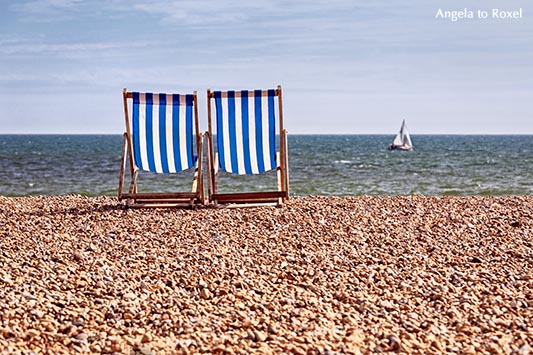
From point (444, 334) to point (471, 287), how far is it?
92cm

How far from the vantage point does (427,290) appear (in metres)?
4.26

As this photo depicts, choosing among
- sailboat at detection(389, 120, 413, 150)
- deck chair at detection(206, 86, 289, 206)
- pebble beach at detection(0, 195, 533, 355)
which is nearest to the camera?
pebble beach at detection(0, 195, 533, 355)

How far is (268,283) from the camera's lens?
14.2 ft

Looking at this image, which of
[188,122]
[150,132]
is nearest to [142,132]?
[150,132]

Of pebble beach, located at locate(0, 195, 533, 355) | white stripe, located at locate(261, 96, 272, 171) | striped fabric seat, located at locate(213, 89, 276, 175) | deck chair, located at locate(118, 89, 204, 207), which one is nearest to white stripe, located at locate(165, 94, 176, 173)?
deck chair, located at locate(118, 89, 204, 207)

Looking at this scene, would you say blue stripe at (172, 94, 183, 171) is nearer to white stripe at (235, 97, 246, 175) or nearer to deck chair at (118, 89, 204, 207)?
deck chair at (118, 89, 204, 207)

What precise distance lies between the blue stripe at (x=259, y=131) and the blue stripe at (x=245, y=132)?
0.31 ft

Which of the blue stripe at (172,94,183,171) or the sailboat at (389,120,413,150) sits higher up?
the blue stripe at (172,94,183,171)

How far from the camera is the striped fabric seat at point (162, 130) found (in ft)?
24.8

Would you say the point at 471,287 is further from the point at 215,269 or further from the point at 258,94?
the point at 258,94

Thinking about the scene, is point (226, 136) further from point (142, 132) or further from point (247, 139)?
point (142, 132)

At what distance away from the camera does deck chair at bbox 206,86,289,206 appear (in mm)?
7527

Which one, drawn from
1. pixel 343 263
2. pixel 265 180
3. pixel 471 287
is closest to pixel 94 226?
pixel 343 263

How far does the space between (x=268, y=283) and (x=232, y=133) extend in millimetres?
3476
